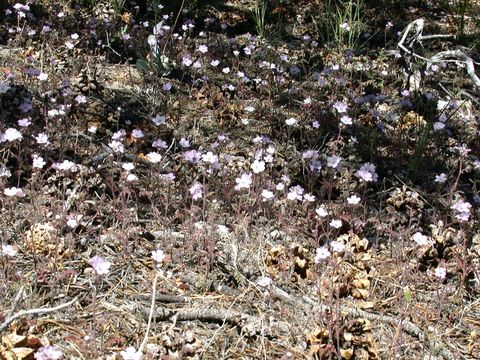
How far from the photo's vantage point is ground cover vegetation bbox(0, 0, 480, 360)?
3.15 meters

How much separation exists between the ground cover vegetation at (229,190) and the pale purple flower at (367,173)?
0.7 inches

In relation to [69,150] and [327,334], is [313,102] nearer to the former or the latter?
[69,150]

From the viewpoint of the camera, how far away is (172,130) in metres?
4.96

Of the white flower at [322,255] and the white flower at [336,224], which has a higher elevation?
the white flower at [322,255]

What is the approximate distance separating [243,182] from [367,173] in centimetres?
84

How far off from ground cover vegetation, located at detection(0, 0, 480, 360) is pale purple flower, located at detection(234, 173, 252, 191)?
0.04 ft

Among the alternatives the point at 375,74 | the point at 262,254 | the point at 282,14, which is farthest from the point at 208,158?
the point at 282,14

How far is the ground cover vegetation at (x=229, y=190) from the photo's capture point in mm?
3146

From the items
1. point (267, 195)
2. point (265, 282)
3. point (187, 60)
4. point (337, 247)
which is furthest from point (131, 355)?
point (187, 60)

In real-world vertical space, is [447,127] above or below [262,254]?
below

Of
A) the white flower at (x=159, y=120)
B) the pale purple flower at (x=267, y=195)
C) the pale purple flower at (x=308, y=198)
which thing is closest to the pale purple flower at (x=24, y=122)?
the white flower at (x=159, y=120)

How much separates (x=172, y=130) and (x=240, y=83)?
951 mm

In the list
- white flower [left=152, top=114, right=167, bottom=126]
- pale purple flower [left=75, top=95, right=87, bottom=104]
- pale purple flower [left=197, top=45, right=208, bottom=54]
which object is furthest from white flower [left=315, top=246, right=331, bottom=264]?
pale purple flower [left=197, top=45, right=208, bottom=54]

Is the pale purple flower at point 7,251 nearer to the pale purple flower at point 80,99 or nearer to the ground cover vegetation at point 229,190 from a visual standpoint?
the ground cover vegetation at point 229,190
